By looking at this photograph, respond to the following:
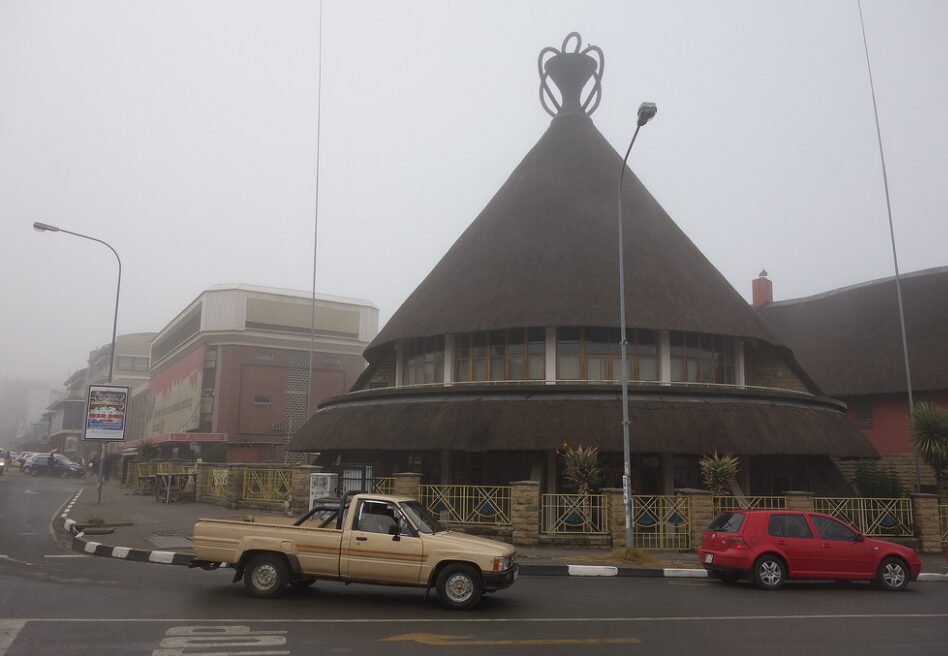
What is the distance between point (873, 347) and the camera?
38.1m

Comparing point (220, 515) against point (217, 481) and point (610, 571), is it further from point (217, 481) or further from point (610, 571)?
point (610, 571)

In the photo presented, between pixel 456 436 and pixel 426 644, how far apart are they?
14.8 metres

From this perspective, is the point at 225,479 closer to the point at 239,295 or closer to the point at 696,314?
the point at 696,314

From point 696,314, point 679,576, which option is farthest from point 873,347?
point 679,576

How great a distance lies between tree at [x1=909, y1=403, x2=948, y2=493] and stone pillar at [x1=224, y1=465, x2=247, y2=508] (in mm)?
23807

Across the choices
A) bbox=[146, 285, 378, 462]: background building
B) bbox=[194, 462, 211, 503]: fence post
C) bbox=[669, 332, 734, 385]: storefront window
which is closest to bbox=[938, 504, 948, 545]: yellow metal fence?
bbox=[669, 332, 734, 385]: storefront window

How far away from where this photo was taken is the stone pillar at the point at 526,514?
64.4ft

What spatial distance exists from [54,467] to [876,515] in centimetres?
5915

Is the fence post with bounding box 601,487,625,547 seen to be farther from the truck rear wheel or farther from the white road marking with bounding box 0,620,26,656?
the white road marking with bounding box 0,620,26,656

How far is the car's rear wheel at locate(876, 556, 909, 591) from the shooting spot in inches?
587

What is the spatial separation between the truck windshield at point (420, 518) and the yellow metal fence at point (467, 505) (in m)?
8.89

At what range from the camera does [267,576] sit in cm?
1154

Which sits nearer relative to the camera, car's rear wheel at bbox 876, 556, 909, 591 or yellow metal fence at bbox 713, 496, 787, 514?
car's rear wheel at bbox 876, 556, 909, 591

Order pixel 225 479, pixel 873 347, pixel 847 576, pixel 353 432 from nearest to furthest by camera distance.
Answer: pixel 847 576 < pixel 353 432 < pixel 225 479 < pixel 873 347
